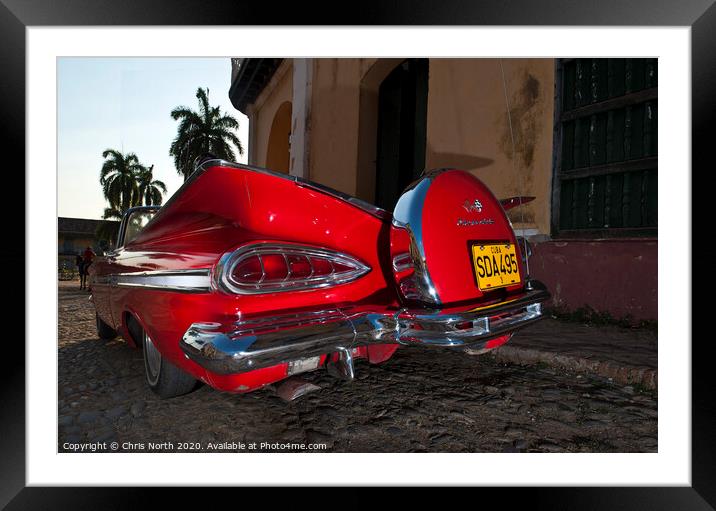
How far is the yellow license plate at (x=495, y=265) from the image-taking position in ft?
5.63

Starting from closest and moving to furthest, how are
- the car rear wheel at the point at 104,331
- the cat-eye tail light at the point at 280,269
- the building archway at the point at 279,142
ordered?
the cat-eye tail light at the point at 280,269 → the car rear wheel at the point at 104,331 → the building archway at the point at 279,142

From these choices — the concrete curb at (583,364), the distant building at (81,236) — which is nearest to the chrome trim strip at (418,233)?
the distant building at (81,236)

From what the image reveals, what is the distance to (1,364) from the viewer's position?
4.57ft

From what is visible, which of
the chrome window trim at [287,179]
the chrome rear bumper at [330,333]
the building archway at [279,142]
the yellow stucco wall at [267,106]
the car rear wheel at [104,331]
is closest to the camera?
the chrome rear bumper at [330,333]

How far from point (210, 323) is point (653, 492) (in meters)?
1.71

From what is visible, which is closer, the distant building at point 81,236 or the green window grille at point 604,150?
the distant building at point 81,236

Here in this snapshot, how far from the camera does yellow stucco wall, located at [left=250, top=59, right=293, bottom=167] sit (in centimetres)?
940

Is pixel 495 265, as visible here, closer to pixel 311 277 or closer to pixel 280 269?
pixel 311 277

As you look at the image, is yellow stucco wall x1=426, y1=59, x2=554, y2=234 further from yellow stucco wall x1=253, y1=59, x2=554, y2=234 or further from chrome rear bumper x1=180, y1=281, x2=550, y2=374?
chrome rear bumper x1=180, y1=281, x2=550, y2=374

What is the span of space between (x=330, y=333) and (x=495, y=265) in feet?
2.92

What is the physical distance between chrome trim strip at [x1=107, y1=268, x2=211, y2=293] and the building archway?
904 centimetres

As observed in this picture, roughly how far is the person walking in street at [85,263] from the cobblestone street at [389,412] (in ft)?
2.35

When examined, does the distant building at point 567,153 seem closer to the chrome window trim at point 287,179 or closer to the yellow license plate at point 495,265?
the yellow license plate at point 495,265
